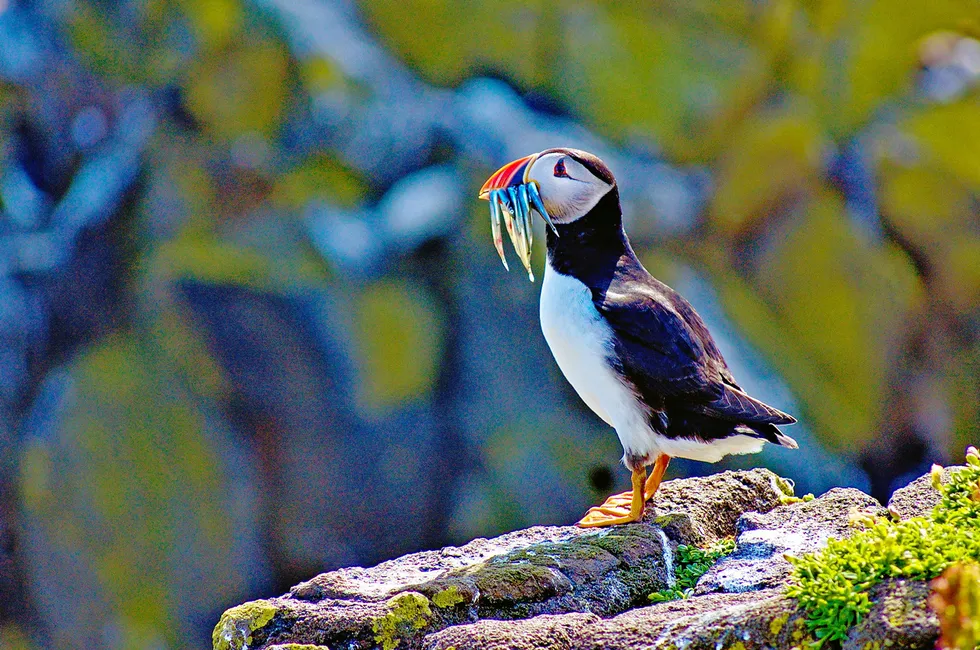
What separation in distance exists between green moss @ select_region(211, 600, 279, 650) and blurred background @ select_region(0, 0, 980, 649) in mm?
7328

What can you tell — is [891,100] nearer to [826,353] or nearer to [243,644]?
[826,353]

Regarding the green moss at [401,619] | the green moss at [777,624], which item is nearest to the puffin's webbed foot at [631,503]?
the green moss at [401,619]

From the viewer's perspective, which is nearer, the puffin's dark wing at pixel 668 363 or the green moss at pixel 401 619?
the green moss at pixel 401 619

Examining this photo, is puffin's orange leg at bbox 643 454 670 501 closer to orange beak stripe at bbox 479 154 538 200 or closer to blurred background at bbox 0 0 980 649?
orange beak stripe at bbox 479 154 538 200

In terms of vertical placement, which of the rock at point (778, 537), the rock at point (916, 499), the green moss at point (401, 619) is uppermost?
the rock at point (916, 499)

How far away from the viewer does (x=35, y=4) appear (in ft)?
42.1

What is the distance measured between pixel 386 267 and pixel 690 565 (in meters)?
8.30

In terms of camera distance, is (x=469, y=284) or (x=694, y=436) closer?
(x=694, y=436)

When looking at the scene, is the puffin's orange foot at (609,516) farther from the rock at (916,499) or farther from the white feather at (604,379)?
the rock at (916,499)

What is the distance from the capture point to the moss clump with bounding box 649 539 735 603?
3.69 metres

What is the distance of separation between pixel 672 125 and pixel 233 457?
6.06 m

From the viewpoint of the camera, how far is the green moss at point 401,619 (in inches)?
124

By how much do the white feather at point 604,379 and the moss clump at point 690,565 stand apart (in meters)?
0.41

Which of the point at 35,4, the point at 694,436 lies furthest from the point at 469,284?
the point at 694,436
